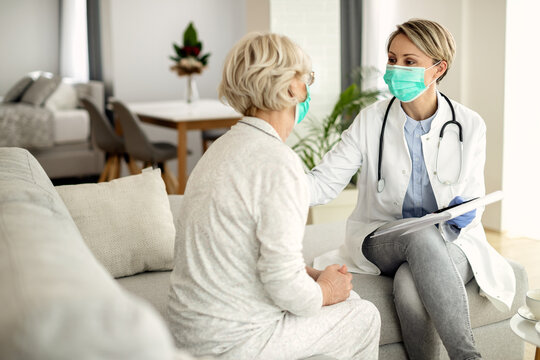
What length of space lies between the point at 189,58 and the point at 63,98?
1708mm

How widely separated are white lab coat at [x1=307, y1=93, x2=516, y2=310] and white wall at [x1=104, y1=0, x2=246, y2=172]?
4661mm

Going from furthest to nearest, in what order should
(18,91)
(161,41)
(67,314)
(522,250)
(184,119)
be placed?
(161,41) < (18,91) < (184,119) < (522,250) < (67,314)

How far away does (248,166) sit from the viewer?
1.36 meters

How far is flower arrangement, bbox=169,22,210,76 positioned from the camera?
5.37 m

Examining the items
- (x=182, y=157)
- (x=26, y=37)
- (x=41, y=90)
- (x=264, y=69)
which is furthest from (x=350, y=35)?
(x=26, y=37)

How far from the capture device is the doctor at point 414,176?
1938 mm

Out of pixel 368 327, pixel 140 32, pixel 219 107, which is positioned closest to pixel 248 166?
pixel 368 327

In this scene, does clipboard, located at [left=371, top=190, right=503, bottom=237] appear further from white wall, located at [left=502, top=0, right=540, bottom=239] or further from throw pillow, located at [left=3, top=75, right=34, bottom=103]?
throw pillow, located at [left=3, top=75, right=34, bottom=103]

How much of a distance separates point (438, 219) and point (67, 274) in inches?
44.7

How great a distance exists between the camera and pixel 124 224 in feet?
6.82

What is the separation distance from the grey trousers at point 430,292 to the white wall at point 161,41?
492 cm

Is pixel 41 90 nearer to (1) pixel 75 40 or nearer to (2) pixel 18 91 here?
(2) pixel 18 91

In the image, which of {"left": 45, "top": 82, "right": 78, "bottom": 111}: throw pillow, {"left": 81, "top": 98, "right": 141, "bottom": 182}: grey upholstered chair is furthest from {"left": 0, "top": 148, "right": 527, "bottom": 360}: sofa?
{"left": 45, "top": 82, "right": 78, "bottom": 111}: throw pillow

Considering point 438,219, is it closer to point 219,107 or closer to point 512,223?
point 512,223
